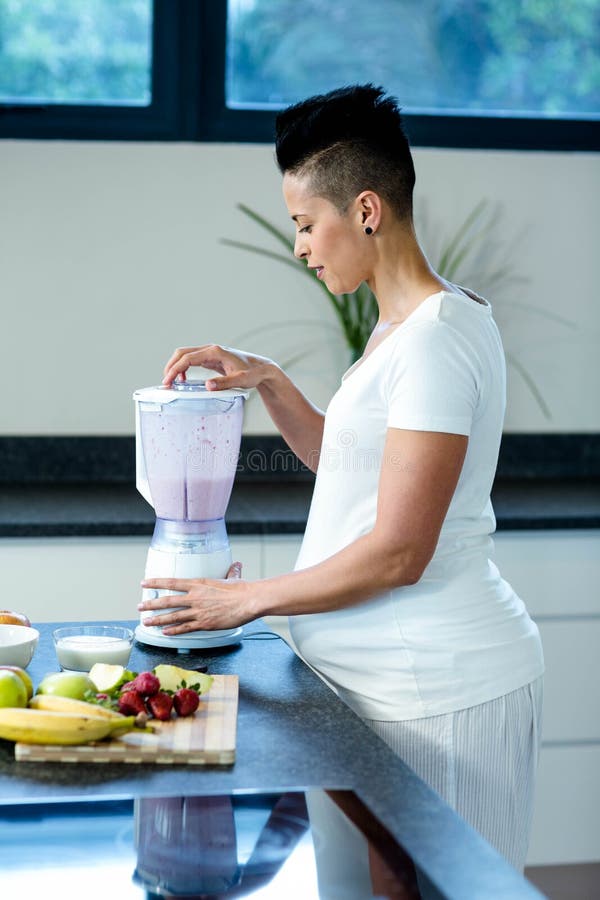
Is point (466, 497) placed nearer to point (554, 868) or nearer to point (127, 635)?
point (127, 635)

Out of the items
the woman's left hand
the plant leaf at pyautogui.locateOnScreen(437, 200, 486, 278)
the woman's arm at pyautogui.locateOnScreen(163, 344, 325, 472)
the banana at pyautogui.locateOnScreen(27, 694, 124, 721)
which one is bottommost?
the banana at pyautogui.locateOnScreen(27, 694, 124, 721)

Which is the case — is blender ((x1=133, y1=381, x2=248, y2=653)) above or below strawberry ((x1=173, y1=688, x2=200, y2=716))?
above

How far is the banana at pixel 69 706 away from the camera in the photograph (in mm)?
1034

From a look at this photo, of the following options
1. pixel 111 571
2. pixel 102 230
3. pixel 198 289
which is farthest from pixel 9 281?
pixel 111 571

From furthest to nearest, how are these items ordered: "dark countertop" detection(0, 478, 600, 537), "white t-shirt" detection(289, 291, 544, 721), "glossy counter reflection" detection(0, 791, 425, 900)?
"dark countertop" detection(0, 478, 600, 537)
"white t-shirt" detection(289, 291, 544, 721)
"glossy counter reflection" detection(0, 791, 425, 900)

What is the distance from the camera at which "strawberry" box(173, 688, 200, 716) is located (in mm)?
1104

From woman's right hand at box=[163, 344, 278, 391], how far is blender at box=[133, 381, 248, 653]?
2 cm

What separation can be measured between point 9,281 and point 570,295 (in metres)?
1.41

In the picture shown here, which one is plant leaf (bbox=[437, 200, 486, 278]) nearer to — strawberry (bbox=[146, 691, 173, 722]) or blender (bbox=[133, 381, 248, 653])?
blender (bbox=[133, 381, 248, 653])

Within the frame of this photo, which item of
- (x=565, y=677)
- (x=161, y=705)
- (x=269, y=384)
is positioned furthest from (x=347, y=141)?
(x=565, y=677)

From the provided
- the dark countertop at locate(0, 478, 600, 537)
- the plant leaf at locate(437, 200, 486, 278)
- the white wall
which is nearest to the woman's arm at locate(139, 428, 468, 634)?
the dark countertop at locate(0, 478, 600, 537)

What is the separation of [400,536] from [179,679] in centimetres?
28

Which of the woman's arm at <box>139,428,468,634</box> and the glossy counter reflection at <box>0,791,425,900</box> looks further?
the woman's arm at <box>139,428,468,634</box>

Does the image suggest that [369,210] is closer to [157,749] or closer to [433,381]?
[433,381]
